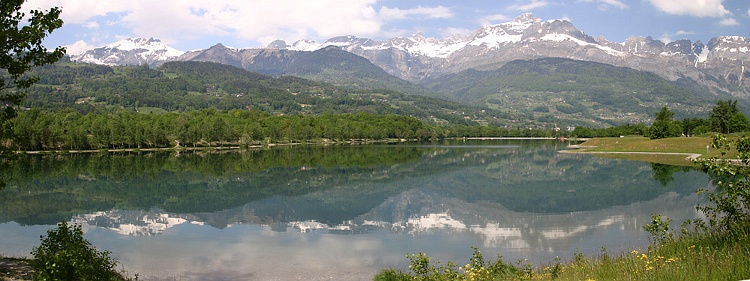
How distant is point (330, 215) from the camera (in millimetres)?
36688

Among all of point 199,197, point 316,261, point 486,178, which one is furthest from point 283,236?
point 486,178

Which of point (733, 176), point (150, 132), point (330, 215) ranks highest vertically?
point (150, 132)

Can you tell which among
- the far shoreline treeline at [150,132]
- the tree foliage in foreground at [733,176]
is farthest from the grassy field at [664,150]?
the far shoreline treeline at [150,132]

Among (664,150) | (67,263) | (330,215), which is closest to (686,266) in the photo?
(67,263)

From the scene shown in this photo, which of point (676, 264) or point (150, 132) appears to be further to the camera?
point (150, 132)

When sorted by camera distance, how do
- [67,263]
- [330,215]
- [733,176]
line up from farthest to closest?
[330,215], [67,263], [733,176]

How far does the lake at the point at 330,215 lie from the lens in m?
23.6

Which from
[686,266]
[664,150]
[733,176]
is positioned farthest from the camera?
[664,150]

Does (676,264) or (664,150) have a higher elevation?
(676,264)

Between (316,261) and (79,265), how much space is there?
36.0ft

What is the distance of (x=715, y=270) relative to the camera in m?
9.76

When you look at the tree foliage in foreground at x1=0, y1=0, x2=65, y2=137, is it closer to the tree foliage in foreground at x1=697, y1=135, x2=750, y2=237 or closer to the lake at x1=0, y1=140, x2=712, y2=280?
the lake at x1=0, y1=140, x2=712, y2=280

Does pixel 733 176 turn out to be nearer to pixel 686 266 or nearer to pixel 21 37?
pixel 686 266

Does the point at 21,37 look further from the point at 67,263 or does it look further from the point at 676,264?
the point at 676,264
